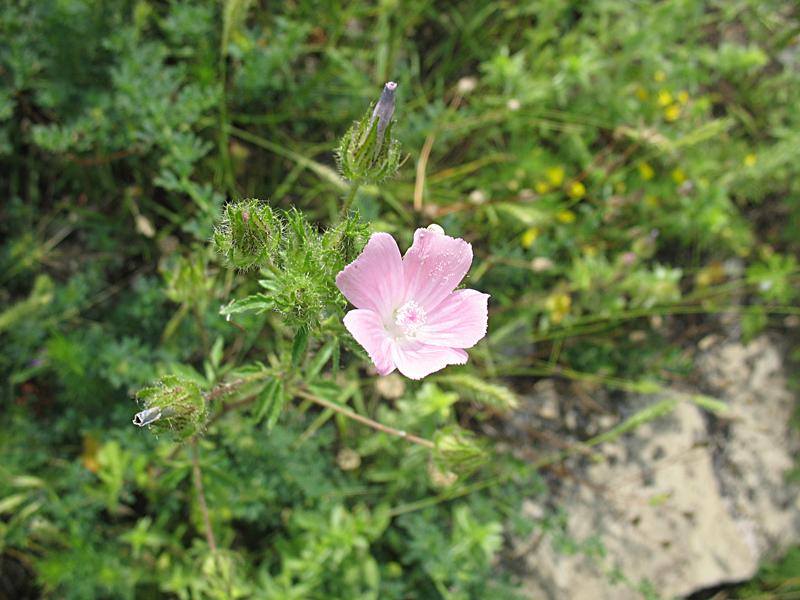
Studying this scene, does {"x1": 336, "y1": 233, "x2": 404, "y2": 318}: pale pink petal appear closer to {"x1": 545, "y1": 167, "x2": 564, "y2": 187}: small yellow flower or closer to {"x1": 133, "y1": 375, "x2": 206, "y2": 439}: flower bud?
{"x1": 133, "y1": 375, "x2": 206, "y2": 439}: flower bud

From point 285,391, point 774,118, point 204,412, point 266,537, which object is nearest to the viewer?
point 204,412

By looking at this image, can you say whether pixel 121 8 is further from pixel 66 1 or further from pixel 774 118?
pixel 774 118

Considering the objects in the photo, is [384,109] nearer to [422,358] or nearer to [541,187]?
[422,358]

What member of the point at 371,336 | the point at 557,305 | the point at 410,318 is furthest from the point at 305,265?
the point at 557,305

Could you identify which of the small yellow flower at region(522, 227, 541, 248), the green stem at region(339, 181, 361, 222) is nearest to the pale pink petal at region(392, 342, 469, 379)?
the green stem at region(339, 181, 361, 222)

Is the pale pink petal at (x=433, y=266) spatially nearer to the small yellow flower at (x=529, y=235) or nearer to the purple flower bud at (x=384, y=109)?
the purple flower bud at (x=384, y=109)

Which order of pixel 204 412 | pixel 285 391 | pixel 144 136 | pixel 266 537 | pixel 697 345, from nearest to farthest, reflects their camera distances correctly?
pixel 204 412, pixel 285 391, pixel 144 136, pixel 266 537, pixel 697 345

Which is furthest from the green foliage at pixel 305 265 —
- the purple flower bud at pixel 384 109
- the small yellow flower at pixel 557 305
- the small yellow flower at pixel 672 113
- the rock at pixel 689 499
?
the small yellow flower at pixel 672 113

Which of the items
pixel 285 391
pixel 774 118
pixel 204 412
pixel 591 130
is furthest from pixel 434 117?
pixel 774 118
